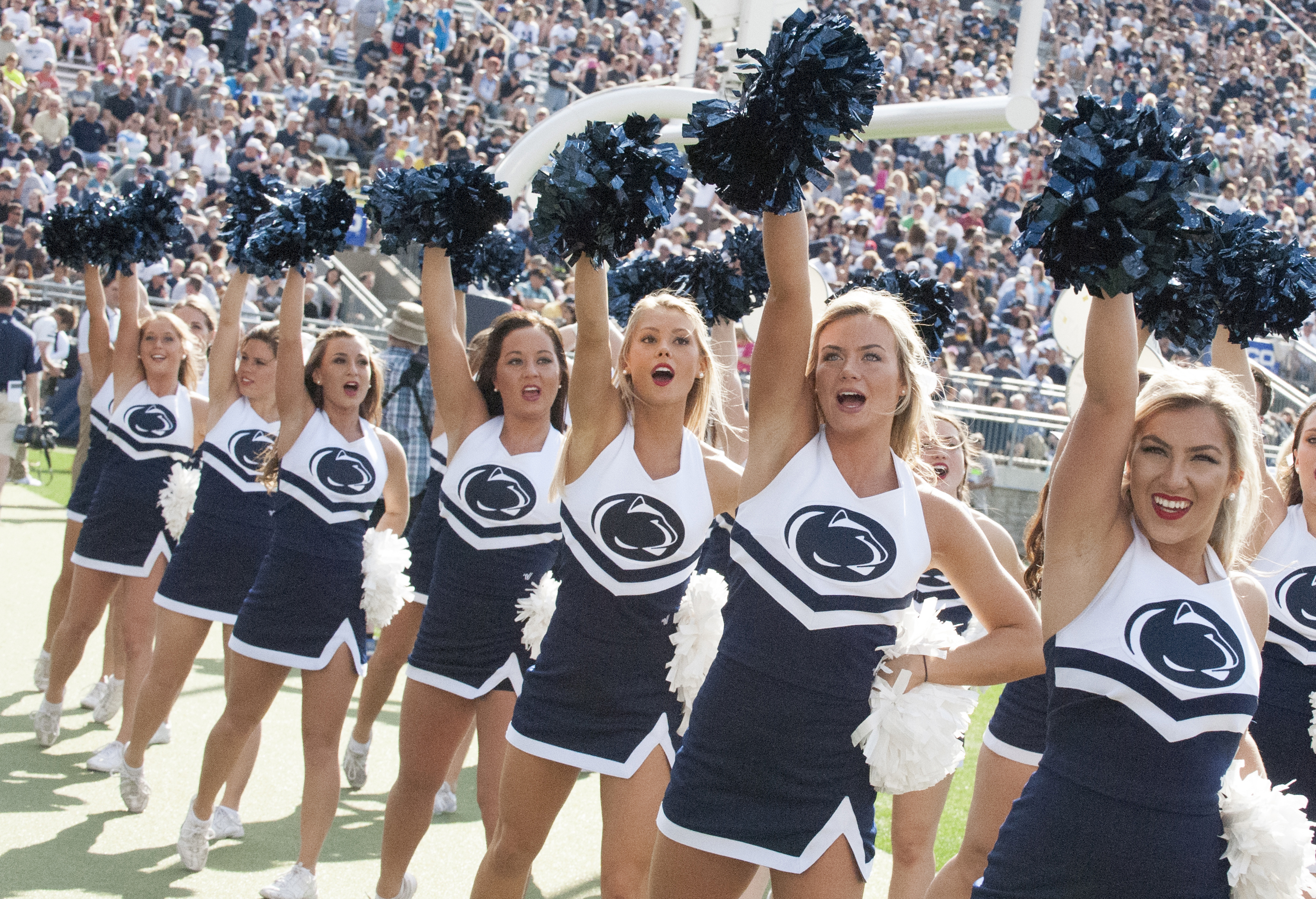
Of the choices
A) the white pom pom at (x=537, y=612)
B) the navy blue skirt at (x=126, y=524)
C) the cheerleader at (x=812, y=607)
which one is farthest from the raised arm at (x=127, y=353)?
the cheerleader at (x=812, y=607)

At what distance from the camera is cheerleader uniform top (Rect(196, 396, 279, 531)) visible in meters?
4.57

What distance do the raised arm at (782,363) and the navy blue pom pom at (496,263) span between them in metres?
1.76

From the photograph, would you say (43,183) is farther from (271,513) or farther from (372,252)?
(271,513)

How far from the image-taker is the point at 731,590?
2629 millimetres

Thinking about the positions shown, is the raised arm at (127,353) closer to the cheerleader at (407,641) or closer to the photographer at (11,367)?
the cheerleader at (407,641)

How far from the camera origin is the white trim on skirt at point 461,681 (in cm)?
356

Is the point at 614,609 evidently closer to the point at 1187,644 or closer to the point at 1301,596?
the point at 1187,644

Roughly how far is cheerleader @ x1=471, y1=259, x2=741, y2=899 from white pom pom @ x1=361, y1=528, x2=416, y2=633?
105 centimetres

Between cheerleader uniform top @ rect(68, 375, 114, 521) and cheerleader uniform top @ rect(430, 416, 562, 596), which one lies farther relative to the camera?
cheerleader uniform top @ rect(68, 375, 114, 521)

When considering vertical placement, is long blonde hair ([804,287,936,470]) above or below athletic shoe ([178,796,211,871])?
above

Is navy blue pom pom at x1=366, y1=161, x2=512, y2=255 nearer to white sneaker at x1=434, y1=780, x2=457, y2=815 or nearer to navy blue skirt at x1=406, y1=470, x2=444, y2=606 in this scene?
navy blue skirt at x1=406, y1=470, x2=444, y2=606

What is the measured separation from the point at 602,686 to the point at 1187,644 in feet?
4.38

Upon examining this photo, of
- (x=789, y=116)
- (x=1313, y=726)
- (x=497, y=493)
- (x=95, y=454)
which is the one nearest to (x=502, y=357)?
(x=497, y=493)

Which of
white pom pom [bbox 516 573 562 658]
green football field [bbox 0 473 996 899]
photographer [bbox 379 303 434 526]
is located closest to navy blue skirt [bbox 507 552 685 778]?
white pom pom [bbox 516 573 562 658]
